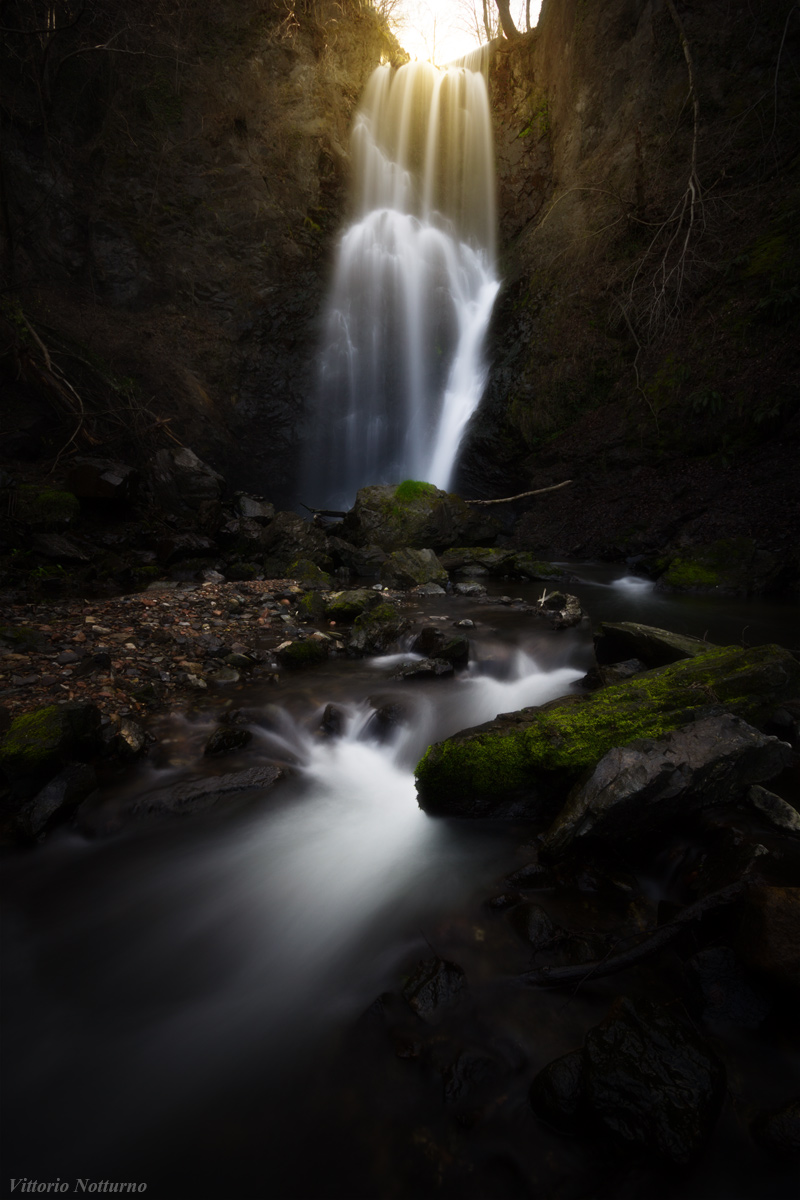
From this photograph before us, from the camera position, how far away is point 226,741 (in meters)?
3.77

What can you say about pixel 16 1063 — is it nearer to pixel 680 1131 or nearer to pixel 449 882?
pixel 449 882

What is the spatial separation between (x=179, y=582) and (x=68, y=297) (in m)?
11.4

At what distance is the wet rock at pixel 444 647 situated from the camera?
5.34m

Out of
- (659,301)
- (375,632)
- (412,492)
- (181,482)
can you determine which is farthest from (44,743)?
(659,301)

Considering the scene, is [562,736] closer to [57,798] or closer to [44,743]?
[57,798]

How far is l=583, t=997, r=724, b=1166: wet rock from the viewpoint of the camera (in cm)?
142

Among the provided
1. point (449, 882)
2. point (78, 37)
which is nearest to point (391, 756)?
point (449, 882)

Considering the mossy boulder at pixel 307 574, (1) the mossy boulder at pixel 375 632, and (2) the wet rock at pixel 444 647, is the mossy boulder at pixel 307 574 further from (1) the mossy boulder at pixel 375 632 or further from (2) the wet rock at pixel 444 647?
(2) the wet rock at pixel 444 647

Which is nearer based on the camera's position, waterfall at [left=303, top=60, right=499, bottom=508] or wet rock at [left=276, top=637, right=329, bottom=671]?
wet rock at [left=276, top=637, right=329, bottom=671]

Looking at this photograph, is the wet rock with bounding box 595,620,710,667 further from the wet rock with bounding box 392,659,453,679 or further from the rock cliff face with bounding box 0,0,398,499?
the rock cliff face with bounding box 0,0,398,499

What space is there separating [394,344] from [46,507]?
41.5 ft

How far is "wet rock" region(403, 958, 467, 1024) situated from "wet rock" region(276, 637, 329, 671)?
11.8ft

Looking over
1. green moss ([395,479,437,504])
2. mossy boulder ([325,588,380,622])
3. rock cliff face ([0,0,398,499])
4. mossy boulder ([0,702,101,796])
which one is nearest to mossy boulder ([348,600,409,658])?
mossy boulder ([325,588,380,622])

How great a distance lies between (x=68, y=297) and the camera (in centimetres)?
1381
